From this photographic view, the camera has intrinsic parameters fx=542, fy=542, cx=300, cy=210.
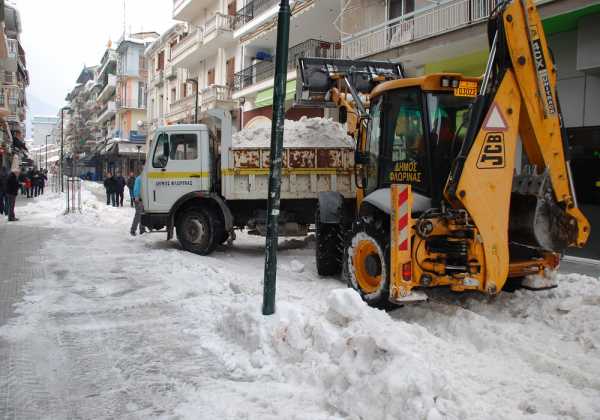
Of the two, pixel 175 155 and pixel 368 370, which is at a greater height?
pixel 175 155

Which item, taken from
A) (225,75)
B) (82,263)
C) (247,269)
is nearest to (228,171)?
(247,269)

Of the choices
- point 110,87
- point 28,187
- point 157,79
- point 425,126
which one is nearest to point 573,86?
point 425,126

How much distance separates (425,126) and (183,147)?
628 cm

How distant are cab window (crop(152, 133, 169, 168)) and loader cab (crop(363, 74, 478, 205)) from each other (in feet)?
19.0

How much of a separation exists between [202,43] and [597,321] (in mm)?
27303

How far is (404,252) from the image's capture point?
5.60 m

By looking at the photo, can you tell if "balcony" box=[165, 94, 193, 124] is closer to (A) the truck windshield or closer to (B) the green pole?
(A) the truck windshield

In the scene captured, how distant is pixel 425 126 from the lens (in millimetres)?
6207

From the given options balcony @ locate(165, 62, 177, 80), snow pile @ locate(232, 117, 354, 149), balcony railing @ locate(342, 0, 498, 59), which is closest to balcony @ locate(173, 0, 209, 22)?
balcony @ locate(165, 62, 177, 80)

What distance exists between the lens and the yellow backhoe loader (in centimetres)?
544

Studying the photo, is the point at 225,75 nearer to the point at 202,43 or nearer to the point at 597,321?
the point at 202,43

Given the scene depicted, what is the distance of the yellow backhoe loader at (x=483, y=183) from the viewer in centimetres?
544

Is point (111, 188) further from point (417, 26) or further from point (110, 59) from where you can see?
point (110, 59)

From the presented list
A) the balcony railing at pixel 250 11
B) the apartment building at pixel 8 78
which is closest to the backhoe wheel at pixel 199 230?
the balcony railing at pixel 250 11
